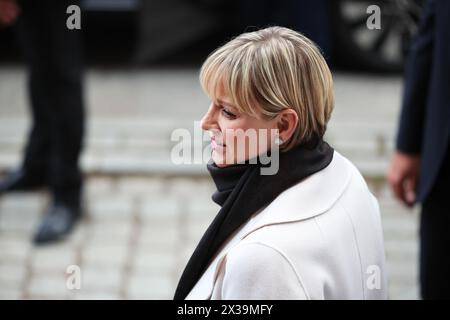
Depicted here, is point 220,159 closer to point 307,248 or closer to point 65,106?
point 307,248

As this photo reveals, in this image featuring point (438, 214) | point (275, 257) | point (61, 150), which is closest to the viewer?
point (275, 257)

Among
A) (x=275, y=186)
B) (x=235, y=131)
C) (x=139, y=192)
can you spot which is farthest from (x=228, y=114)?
(x=139, y=192)

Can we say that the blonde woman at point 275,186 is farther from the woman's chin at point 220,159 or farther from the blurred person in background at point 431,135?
the blurred person in background at point 431,135

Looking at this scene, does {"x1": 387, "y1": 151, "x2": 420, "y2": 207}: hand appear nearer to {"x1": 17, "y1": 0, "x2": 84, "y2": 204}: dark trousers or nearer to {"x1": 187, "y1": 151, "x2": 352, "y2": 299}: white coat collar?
{"x1": 187, "y1": 151, "x2": 352, "y2": 299}: white coat collar

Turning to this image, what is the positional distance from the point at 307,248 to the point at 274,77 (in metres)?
0.30

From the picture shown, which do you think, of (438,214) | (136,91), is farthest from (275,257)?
(136,91)

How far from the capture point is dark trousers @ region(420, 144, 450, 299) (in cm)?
239

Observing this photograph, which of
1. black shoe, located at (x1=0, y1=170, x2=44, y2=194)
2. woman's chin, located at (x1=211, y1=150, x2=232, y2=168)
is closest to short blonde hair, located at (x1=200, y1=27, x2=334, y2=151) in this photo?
woman's chin, located at (x1=211, y1=150, x2=232, y2=168)

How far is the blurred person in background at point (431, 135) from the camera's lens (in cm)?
233

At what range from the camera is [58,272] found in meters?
3.62

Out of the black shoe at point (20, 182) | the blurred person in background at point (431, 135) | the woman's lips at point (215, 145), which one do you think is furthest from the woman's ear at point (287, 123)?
the black shoe at point (20, 182)

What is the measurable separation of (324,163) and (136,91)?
4.23 metres

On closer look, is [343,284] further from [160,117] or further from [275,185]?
[160,117]

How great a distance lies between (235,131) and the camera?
1.47 m
